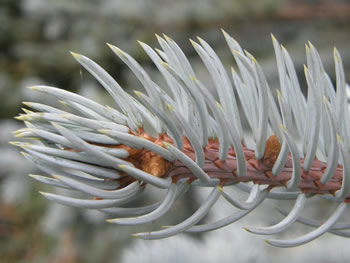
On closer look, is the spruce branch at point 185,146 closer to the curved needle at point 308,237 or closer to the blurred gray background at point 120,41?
the curved needle at point 308,237

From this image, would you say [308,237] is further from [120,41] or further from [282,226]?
[120,41]

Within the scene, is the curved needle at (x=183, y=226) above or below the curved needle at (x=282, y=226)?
below

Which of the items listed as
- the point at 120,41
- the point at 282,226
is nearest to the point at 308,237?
the point at 282,226

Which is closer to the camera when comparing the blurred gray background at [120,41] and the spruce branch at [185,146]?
the spruce branch at [185,146]

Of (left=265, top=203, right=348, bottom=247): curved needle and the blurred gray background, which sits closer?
(left=265, top=203, right=348, bottom=247): curved needle

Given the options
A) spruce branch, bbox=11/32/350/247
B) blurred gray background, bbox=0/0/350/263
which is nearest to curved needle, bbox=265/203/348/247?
spruce branch, bbox=11/32/350/247

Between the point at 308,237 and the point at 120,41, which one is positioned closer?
the point at 308,237

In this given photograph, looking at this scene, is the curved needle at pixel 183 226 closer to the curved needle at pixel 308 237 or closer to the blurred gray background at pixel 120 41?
the curved needle at pixel 308 237

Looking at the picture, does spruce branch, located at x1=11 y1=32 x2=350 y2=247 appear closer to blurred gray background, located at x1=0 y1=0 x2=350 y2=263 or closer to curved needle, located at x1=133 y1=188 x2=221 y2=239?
curved needle, located at x1=133 y1=188 x2=221 y2=239

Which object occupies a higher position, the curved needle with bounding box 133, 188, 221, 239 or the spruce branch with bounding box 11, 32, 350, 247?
the spruce branch with bounding box 11, 32, 350, 247

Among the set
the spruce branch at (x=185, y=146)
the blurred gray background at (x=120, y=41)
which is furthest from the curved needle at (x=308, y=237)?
the blurred gray background at (x=120, y=41)

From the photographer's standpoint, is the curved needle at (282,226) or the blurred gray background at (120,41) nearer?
the curved needle at (282,226)
